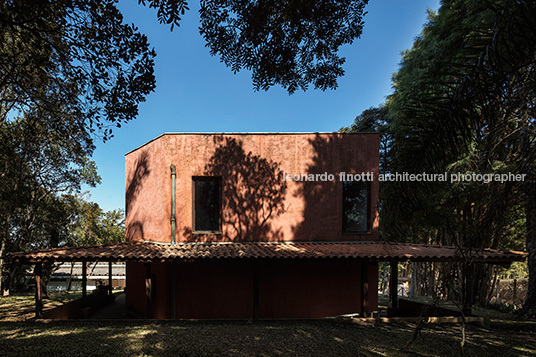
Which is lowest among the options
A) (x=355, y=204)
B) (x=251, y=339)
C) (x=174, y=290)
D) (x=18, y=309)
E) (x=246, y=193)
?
(x=18, y=309)

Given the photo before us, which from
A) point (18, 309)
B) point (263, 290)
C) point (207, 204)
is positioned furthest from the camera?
point (18, 309)

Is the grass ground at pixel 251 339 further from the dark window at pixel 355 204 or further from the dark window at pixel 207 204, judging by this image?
the dark window at pixel 355 204

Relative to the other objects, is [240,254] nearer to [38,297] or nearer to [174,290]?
[174,290]

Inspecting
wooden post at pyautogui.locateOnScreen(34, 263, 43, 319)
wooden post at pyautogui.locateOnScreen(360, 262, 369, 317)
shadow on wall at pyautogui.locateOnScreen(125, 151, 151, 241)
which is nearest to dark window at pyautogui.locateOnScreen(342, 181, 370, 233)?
wooden post at pyautogui.locateOnScreen(360, 262, 369, 317)

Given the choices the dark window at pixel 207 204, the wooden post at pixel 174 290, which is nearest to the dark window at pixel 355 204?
the dark window at pixel 207 204

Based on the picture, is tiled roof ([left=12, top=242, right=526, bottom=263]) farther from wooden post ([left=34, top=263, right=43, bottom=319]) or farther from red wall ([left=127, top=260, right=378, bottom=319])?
red wall ([left=127, top=260, right=378, bottom=319])

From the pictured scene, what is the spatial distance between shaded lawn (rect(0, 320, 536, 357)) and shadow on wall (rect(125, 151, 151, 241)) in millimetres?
4467

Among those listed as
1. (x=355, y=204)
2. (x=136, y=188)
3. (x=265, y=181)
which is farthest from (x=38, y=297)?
Result: (x=355, y=204)

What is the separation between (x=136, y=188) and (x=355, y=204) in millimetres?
10486

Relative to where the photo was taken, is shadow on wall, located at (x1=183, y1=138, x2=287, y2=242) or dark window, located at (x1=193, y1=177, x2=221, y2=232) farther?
dark window, located at (x1=193, y1=177, x2=221, y2=232)

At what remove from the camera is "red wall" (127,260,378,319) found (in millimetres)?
11055

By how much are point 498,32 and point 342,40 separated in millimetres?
5355

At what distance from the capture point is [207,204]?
476 inches

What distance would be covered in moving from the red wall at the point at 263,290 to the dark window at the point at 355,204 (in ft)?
5.90
